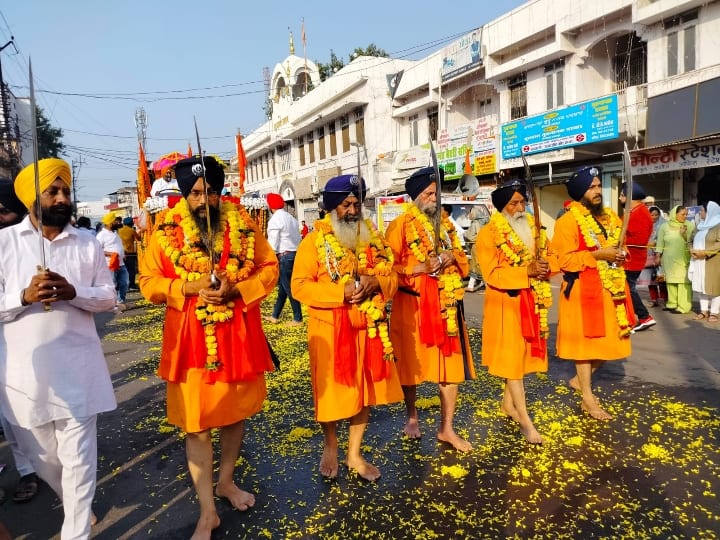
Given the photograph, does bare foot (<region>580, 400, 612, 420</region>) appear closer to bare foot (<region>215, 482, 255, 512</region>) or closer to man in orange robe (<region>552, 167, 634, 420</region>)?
man in orange robe (<region>552, 167, 634, 420</region>)

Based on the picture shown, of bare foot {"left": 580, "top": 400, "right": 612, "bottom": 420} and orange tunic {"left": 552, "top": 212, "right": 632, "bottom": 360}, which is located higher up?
orange tunic {"left": 552, "top": 212, "right": 632, "bottom": 360}

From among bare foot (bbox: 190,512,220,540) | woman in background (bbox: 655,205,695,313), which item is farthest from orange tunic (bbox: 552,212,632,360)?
woman in background (bbox: 655,205,695,313)

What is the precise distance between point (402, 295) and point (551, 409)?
5.96 feet

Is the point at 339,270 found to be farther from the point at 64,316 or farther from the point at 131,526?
the point at 131,526

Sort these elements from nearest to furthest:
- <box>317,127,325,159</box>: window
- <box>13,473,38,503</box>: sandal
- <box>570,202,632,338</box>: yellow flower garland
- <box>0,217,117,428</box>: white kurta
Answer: <box>0,217,117,428</box>: white kurta, <box>13,473,38,503</box>: sandal, <box>570,202,632,338</box>: yellow flower garland, <box>317,127,325,159</box>: window

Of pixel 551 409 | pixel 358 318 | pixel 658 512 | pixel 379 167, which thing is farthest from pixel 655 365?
pixel 379 167

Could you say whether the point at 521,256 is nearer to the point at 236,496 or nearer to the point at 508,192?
the point at 508,192

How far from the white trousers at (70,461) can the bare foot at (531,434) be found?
290cm

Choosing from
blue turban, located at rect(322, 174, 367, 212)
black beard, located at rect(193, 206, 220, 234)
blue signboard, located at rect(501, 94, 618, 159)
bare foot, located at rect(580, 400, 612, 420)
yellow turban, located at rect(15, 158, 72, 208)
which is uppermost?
blue signboard, located at rect(501, 94, 618, 159)

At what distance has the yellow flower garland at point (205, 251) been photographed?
2.87 m

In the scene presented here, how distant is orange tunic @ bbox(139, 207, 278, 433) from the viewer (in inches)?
113

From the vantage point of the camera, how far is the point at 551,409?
4621 mm

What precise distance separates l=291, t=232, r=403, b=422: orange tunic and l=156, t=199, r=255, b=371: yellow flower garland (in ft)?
1.29

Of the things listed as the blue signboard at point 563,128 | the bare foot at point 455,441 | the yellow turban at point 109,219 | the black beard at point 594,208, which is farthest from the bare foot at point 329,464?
the blue signboard at point 563,128
